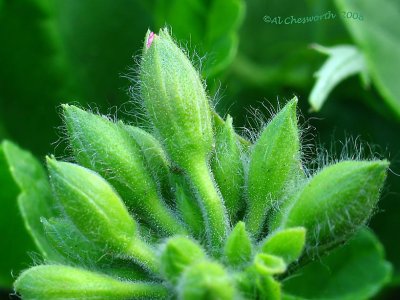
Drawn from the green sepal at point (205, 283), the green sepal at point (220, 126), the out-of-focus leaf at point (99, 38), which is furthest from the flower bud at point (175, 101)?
the out-of-focus leaf at point (99, 38)

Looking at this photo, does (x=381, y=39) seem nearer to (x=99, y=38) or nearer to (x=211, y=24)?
(x=211, y=24)

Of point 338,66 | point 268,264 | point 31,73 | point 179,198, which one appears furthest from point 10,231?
point 268,264

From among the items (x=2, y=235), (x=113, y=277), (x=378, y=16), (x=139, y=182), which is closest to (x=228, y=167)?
(x=139, y=182)

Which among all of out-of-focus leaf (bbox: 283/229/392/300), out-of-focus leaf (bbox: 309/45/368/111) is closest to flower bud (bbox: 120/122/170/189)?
out-of-focus leaf (bbox: 283/229/392/300)

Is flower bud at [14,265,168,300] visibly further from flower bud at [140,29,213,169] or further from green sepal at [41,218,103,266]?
flower bud at [140,29,213,169]

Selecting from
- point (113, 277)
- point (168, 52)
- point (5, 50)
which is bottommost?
point (113, 277)

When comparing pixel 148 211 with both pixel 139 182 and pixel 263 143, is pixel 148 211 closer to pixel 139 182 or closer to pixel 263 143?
pixel 139 182

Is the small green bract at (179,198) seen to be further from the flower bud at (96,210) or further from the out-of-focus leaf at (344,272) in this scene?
the out-of-focus leaf at (344,272)
